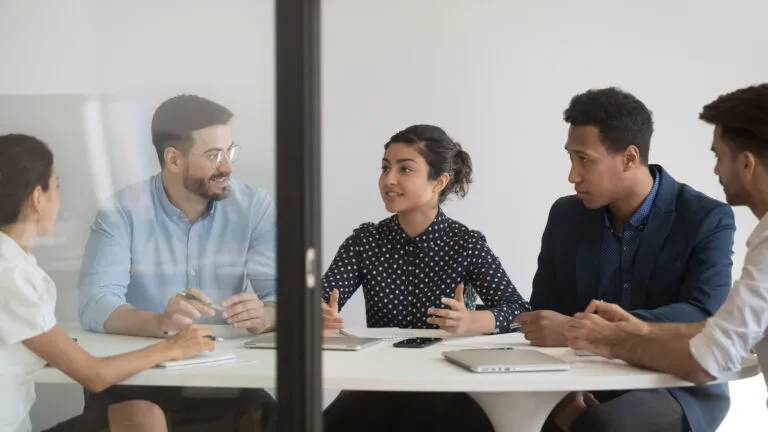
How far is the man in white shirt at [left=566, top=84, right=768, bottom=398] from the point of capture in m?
1.77

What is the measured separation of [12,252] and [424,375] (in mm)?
839

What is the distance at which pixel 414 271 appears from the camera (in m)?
2.74

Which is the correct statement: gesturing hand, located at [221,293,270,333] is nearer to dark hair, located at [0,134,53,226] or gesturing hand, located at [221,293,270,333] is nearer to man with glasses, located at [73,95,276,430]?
man with glasses, located at [73,95,276,430]

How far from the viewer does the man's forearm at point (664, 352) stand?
5.85 feet

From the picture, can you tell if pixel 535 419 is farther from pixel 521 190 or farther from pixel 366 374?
pixel 521 190

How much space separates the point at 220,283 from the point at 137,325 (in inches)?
5.6

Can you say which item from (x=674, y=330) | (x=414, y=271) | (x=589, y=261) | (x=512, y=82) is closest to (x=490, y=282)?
(x=414, y=271)

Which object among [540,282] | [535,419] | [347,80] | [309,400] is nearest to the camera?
[309,400]

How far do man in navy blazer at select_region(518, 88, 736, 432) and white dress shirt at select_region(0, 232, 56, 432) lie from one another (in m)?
1.27

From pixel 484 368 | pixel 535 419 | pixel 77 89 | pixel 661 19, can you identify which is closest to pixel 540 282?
pixel 535 419

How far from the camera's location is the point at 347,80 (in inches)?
163

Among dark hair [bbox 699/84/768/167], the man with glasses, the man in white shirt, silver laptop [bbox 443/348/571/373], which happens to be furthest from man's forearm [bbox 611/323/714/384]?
the man with glasses

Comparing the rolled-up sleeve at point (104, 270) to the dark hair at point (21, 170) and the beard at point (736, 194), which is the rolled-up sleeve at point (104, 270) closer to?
the dark hair at point (21, 170)

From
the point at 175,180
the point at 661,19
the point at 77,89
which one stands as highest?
the point at 661,19
